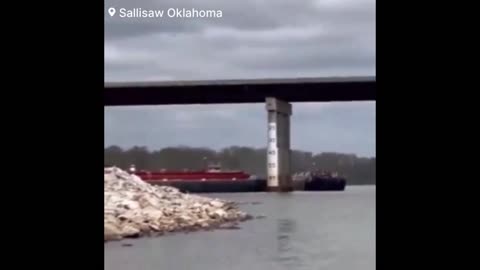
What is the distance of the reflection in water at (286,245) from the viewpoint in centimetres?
916

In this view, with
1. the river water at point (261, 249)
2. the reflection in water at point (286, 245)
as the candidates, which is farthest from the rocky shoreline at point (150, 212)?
the reflection in water at point (286, 245)

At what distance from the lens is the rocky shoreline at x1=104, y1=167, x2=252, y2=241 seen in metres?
12.7

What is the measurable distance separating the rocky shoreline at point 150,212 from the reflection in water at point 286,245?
1.01 metres

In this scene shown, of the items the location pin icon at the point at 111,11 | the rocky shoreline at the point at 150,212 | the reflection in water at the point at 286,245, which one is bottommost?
the reflection in water at the point at 286,245

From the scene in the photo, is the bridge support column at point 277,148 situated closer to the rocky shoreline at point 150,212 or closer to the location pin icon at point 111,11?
the rocky shoreline at point 150,212

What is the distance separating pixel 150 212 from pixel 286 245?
333 cm

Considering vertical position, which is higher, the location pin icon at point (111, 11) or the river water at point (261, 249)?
the location pin icon at point (111, 11)

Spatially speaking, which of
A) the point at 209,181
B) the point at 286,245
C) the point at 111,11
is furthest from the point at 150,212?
the point at 209,181

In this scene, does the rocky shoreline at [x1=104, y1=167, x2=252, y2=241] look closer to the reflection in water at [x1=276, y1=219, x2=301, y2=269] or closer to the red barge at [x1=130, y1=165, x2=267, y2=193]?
the reflection in water at [x1=276, y1=219, x2=301, y2=269]

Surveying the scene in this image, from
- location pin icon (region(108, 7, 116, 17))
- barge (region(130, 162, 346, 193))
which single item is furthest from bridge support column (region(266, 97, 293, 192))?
location pin icon (region(108, 7, 116, 17))
